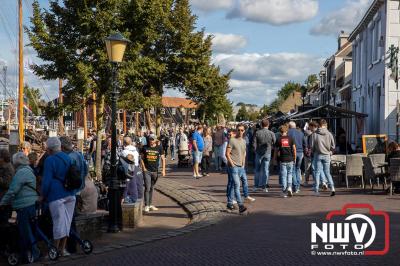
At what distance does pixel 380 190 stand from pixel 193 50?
1961 centimetres

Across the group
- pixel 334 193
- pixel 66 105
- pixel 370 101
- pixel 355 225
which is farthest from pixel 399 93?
pixel 355 225

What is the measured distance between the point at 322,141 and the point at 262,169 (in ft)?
5.85

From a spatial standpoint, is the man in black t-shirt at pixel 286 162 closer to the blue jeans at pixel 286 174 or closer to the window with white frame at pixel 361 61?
the blue jeans at pixel 286 174

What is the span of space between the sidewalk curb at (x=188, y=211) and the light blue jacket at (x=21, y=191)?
86 cm

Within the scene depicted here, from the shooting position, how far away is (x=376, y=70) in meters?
27.4

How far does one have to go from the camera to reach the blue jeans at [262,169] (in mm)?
15828

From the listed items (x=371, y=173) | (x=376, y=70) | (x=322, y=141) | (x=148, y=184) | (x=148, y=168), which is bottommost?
(x=148, y=184)

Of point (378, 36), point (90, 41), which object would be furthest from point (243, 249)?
point (378, 36)

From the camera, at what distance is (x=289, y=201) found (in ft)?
46.4

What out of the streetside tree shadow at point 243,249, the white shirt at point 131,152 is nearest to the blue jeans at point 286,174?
the streetside tree shadow at point 243,249

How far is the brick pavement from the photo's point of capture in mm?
8047

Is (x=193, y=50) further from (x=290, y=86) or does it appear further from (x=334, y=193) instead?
(x=290, y=86)

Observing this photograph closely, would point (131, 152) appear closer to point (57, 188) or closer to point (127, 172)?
point (127, 172)

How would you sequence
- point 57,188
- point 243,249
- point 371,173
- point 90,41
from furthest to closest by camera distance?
1. point 90,41
2. point 371,173
3. point 243,249
4. point 57,188
